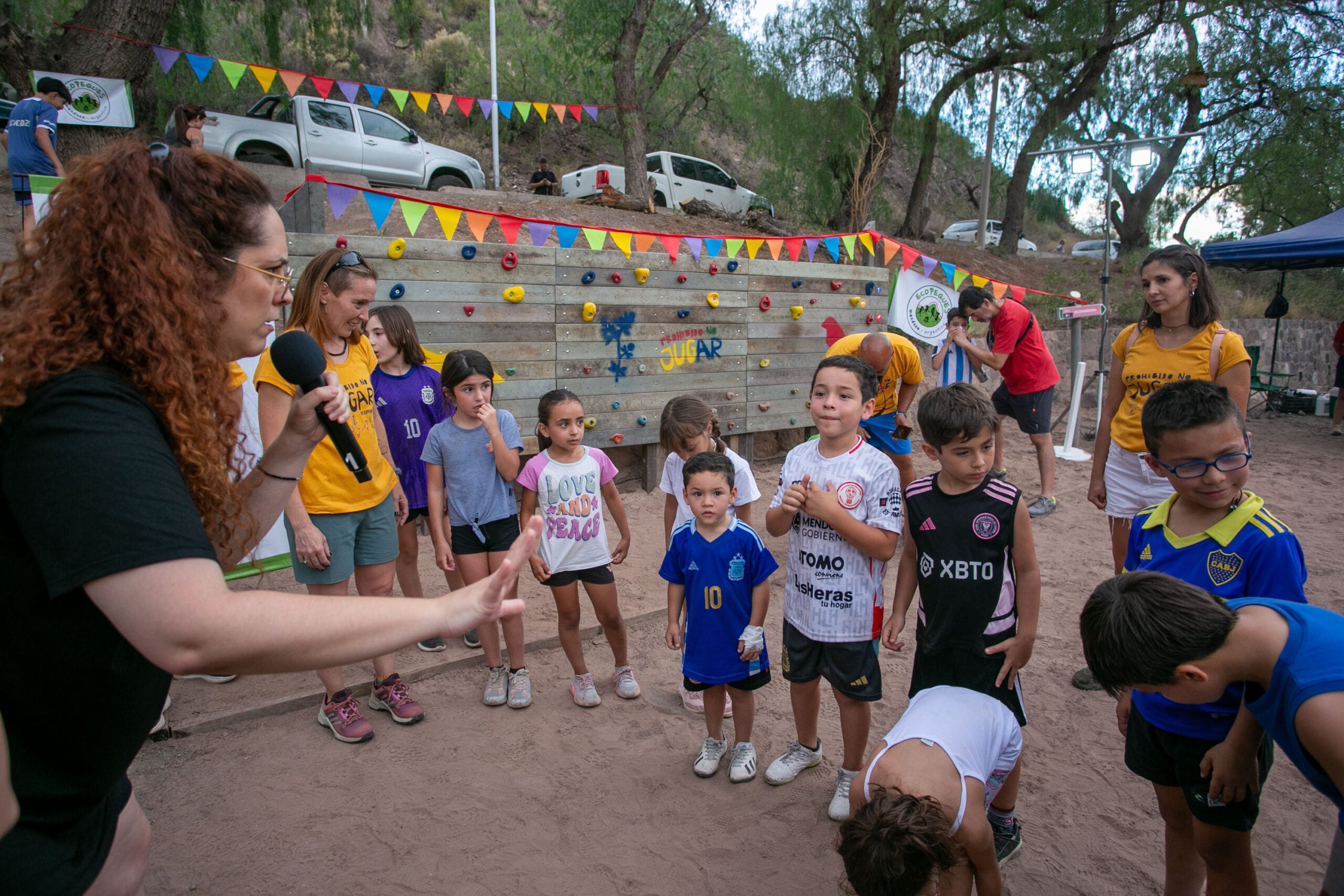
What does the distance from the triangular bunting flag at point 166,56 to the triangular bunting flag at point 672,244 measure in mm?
7285

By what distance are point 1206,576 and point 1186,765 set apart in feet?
1.67

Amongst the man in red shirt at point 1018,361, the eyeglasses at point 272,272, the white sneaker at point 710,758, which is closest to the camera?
the eyeglasses at point 272,272

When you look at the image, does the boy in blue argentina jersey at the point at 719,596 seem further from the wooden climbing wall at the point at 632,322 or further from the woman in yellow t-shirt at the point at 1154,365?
the wooden climbing wall at the point at 632,322

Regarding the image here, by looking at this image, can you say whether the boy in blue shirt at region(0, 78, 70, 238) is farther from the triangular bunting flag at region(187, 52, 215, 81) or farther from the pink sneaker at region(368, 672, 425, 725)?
the pink sneaker at region(368, 672, 425, 725)

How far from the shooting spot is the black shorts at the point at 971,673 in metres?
2.43

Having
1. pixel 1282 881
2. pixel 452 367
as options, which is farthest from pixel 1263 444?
pixel 452 367

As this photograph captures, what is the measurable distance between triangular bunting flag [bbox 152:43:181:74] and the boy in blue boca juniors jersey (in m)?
11.7

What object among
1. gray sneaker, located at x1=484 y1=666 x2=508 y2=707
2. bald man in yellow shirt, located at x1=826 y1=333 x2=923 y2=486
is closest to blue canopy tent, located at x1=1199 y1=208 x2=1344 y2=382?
bald man in yellow shirt, located at x1=826 y1=333 x2=923 y2=486

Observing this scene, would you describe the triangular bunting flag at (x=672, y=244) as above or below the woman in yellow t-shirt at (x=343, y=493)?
above

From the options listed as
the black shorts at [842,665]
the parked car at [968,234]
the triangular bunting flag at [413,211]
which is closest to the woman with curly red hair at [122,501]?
the black shorts at [842,665]

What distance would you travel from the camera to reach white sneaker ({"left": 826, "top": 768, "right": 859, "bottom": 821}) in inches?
109

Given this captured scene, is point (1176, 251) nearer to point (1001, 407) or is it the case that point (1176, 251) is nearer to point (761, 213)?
point (1001, 407)

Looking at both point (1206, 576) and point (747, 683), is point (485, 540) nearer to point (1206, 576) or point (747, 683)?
point (747, 683)

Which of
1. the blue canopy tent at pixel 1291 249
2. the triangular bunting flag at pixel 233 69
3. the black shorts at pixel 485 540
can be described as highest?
the triangular bunting flag at pixel 233 69
